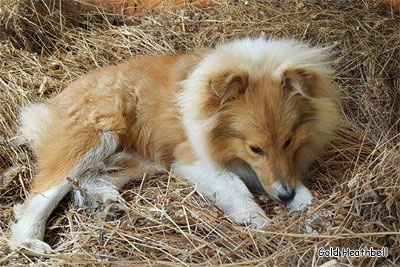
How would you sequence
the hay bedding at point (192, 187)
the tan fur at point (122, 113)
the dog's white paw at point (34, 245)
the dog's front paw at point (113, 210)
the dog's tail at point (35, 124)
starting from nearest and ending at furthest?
1. the hay bedding at point (192, 187)
2. the dog's white paw at point (34, 245)
3. the dog's front paw at point (113, 210)
4. the tan fur at point (122, 113)
5. the dog's tail at point (35, 124)

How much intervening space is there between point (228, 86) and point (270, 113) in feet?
1.01

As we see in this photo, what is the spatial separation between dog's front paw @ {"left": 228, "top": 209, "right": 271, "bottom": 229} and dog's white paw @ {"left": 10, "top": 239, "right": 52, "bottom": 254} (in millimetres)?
1155

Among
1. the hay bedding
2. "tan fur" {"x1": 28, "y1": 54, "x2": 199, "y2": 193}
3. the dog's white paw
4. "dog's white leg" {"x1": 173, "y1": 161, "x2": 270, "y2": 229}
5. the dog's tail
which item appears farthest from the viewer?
the dog's tail

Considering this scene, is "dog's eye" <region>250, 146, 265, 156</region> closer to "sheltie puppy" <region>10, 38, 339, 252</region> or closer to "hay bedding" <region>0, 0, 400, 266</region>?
"sheltie puppy" <region>10, 38, 339, 252</region>

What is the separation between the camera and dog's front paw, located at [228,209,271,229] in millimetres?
3502

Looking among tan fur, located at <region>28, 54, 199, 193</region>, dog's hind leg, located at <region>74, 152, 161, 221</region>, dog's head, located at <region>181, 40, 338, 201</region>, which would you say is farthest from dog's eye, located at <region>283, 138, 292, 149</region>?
dog's hind leg, located at <region>74, 152, 161, 221</region>

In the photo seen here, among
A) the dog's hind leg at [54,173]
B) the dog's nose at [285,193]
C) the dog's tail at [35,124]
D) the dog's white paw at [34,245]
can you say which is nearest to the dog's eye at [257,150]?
the dog's nose at [285,193]

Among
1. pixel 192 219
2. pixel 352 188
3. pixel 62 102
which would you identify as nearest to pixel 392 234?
pixel 352 188

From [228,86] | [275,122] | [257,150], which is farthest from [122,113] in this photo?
[275,122]

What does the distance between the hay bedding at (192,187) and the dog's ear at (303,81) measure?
576 mm

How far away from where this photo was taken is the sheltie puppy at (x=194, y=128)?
3576 mm

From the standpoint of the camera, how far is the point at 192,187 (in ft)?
12.7

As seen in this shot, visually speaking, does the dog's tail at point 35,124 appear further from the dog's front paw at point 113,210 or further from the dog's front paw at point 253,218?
the dog's front paw at point 253,218

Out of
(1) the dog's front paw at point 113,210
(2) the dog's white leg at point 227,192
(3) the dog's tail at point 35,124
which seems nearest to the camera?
(2) the dog's white leg at point 227,192
